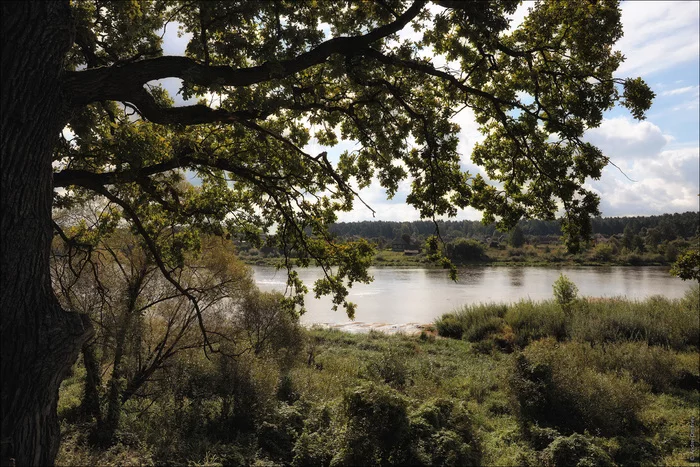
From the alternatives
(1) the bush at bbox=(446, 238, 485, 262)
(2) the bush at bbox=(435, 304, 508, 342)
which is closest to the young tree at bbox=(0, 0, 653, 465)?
(2) the bush at bbox=(435, 304, 508, 342)

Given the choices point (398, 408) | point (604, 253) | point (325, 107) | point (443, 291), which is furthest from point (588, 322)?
point (604, 253)

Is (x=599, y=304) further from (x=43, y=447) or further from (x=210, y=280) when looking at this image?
(x=43, y=447)

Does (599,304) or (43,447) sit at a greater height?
(43,447)

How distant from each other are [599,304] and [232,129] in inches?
797

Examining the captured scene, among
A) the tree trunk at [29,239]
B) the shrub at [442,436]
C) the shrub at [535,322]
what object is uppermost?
the tree trunk at [29,239]

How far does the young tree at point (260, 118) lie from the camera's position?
281 centimetres

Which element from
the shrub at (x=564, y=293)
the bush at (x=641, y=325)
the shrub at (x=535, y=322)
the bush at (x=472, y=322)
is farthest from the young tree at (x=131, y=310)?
the shrub at (x=564, y=293)

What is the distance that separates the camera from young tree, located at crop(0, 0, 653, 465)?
281 cm

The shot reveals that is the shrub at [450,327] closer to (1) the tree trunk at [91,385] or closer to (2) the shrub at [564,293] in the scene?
(2) the shrub at [564,293]

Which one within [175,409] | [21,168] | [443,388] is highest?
[21,168]

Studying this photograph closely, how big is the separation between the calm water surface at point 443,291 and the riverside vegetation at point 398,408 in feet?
34.5

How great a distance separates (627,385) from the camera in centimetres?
1030

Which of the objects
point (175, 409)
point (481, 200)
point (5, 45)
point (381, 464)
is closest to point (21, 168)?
point (5, 45)

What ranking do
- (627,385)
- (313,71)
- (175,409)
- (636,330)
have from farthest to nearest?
(636,330) → (627,385) → (175,409) → (313,71)
